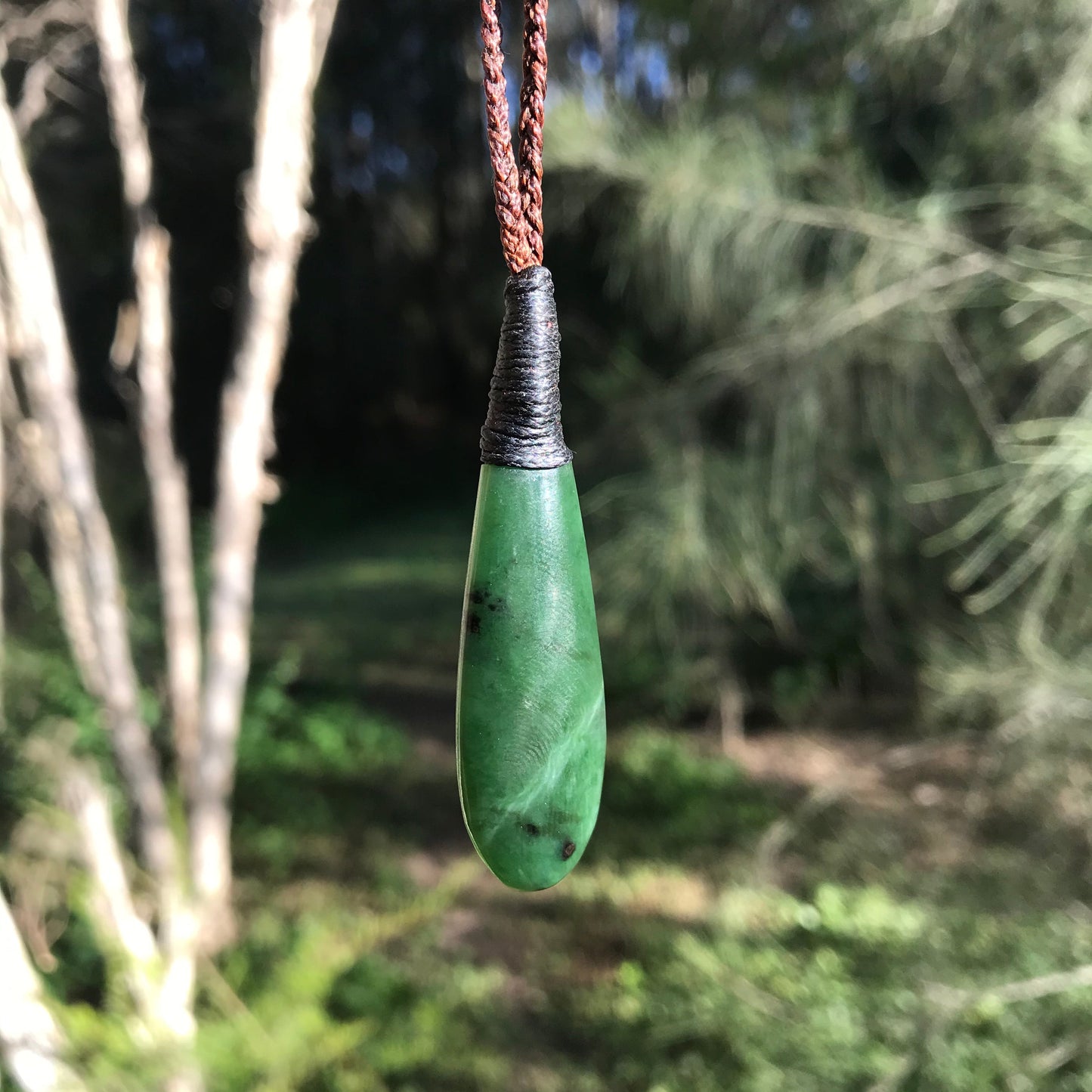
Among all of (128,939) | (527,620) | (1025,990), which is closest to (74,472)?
(128,939)

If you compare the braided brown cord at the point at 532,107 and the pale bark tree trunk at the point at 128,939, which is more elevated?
the braided brown cord at the point at 532,107

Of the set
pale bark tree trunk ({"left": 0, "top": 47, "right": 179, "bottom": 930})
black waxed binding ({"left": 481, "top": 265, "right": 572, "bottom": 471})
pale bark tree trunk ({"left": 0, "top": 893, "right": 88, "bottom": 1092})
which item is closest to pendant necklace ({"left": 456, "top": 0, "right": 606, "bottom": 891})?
black waxed binding ({"left": 481, "top": 265, "right": 572, "bottom": 471})

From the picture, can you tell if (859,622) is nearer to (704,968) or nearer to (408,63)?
(704,968)

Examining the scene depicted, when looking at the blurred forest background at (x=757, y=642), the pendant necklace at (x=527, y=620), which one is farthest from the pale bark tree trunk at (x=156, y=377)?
the pendant necklace at (x=527, y=620)

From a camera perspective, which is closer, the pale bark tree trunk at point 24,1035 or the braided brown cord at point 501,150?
the braided brown cord at point 501,150

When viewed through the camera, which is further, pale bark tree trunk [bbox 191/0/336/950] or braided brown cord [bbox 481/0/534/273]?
pale bark tree trunk [bbox 191/0/336/950]

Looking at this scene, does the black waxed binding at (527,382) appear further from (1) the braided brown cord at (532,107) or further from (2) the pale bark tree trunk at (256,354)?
(2) the pale bark tree trunk at (256,354)

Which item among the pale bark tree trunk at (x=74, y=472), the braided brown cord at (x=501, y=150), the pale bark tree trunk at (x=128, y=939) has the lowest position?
the pale bark tree trunk at (x=128, y=939)

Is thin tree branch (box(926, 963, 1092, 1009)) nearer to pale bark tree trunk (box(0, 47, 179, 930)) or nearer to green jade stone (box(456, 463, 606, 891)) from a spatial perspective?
green jade stone (box(456, 463, 606, 891))
